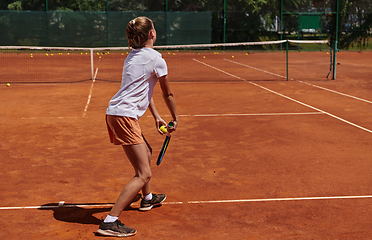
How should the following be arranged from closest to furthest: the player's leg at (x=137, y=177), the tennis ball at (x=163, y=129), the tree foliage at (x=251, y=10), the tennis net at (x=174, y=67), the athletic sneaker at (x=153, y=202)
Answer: the player's leg at (x=137, y=177) < the tennis ball at (x=163, y=129) < the athletic sneaker at (x=153, y=202) < the tennis net at (x=174, y=67) < the tree foliage at (x=251, y=10)

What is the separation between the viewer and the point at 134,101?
12.3ft

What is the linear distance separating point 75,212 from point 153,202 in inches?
30.2

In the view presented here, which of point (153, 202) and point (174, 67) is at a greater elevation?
point (174, 67)

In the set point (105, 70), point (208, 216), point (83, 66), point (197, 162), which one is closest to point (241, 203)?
point (208, 216)

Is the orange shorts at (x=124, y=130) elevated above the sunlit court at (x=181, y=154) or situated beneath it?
elevated above

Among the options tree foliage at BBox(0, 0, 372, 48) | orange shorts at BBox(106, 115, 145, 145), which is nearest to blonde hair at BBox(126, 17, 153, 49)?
orange shorts at BBox(106, 115, 145, 145)

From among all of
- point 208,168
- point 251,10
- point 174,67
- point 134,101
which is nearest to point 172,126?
point 134,101

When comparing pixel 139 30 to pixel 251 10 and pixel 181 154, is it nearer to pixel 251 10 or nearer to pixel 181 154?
pixel 181 154

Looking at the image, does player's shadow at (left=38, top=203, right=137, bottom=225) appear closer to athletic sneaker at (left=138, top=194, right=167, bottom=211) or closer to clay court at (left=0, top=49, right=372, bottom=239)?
clay court at (left=0, top=49, right=372, bottom=239)

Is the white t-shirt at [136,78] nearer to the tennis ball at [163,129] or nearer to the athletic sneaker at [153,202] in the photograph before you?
the tennis ball at [163,129]

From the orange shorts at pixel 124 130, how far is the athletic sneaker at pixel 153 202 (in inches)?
35.6

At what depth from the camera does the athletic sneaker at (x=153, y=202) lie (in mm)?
4402

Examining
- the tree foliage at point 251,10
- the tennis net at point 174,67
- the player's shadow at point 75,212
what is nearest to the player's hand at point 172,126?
the player's shadow at point 75,212

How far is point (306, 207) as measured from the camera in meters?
4.50
